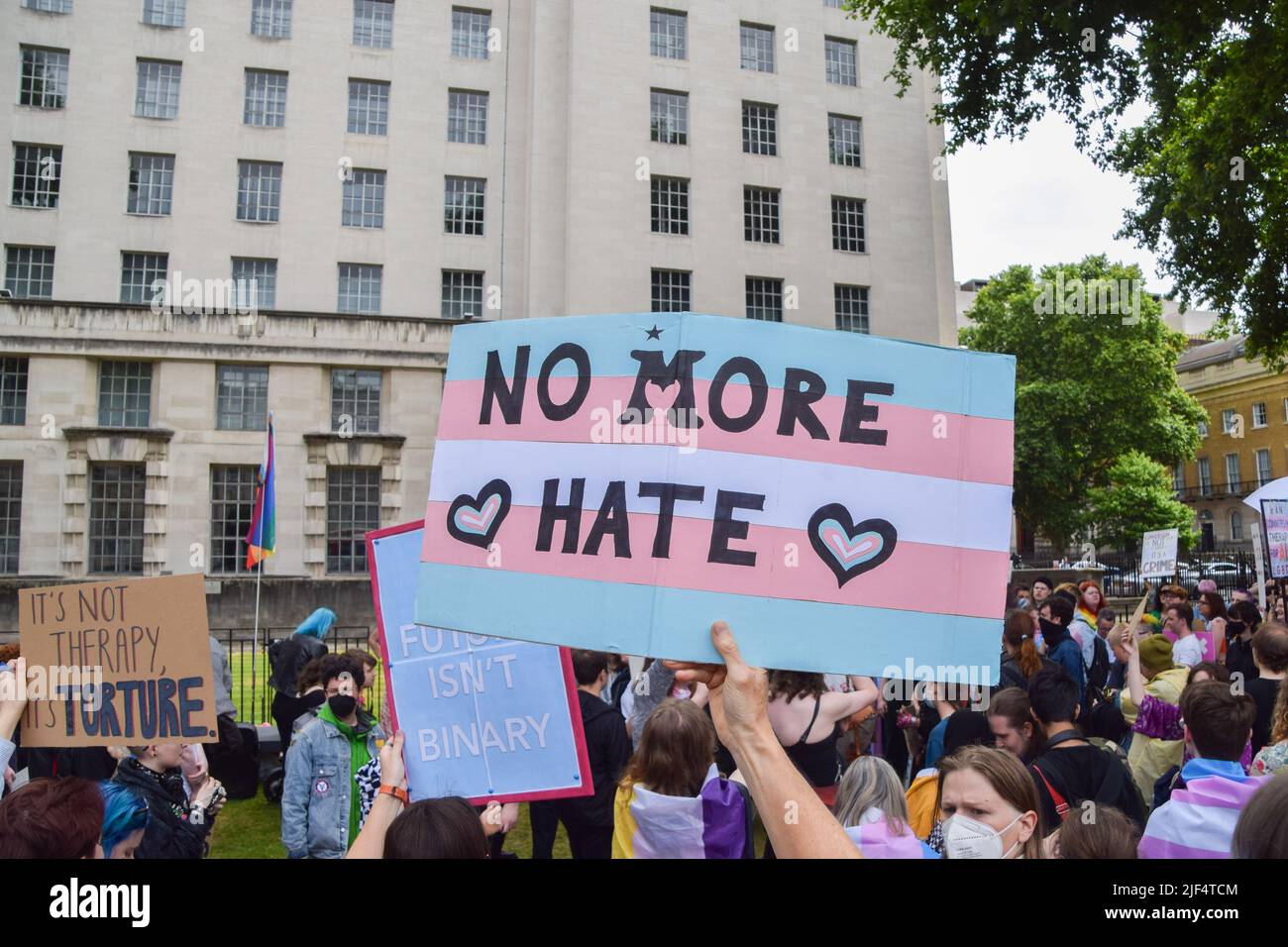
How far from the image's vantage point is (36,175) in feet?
101

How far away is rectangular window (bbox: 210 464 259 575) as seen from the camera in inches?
1187

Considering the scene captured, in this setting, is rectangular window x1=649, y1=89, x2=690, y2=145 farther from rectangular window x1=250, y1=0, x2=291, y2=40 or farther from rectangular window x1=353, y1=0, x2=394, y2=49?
rectangular window x1=250, y1=0, x2=291, y2=40

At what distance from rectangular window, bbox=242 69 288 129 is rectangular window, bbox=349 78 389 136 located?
2.29 metres

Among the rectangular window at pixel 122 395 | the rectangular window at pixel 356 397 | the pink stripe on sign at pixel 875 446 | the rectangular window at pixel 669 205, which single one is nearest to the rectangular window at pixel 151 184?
the rectangular window at pixel 122 395

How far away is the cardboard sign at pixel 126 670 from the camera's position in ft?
14.1

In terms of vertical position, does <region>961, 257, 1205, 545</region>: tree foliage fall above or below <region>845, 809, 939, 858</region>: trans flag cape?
above

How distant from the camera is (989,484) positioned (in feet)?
9.71

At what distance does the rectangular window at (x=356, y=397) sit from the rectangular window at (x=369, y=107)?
28.4 ft

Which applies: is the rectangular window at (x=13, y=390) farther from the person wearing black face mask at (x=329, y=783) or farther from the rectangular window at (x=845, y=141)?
the person wearing black face mask at (x=329, y=783)

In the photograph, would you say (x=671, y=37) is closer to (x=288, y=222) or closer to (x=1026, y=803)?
(x=288, y=222)

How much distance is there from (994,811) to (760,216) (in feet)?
108

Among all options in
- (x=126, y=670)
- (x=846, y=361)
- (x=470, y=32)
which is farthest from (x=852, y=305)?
(x=846, y=361)

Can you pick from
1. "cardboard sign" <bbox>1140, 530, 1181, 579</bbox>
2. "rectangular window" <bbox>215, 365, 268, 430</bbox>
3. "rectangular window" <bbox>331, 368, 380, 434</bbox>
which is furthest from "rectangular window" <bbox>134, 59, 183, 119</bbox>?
"cardboard sign" <bbox>1140, 530, 1181, 579</bbox>

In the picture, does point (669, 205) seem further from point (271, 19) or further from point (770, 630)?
point (770, 630)
